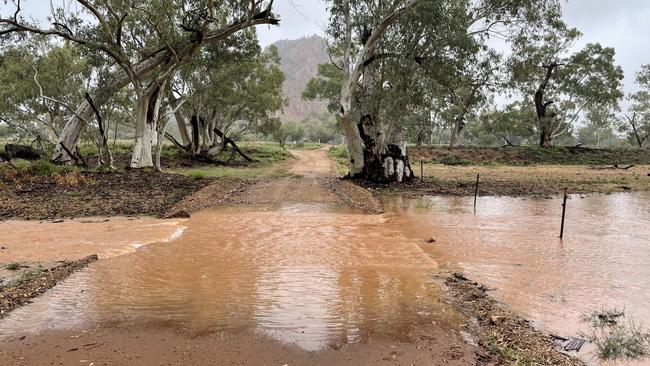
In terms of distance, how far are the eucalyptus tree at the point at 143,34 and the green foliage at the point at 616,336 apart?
1596cm

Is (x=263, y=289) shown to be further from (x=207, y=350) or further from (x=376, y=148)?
(x=376, y=148)

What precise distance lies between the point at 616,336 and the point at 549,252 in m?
4.21

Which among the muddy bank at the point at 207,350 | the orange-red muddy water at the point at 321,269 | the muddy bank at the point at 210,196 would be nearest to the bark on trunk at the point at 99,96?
the muddy bank at the point at 210,196

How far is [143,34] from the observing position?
2252 centimetres

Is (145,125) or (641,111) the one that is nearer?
(145,125)

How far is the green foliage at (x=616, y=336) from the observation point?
447cm

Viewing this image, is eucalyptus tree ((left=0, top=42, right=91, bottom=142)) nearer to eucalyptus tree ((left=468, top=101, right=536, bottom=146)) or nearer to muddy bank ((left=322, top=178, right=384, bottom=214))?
muddy bank ((left=322, top=178, right=384, bottom=214))

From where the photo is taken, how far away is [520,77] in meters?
21.8

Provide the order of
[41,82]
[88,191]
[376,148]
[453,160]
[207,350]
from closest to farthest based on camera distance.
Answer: [207,350]
[88,191]
[376,148]
[41,82]
[453,160]

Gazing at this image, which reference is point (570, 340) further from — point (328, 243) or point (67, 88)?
point (67, 88)

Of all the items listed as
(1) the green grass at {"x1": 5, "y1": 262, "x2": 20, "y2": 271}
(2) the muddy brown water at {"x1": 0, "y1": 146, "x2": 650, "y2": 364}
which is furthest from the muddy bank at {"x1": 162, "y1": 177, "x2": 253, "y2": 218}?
(1) the green grass at {"x1": 5, "y1": 262, "x2": 20, "y2": 271}

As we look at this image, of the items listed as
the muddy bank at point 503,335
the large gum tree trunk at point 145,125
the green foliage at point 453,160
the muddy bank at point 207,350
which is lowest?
the muddy bank at point 207,350

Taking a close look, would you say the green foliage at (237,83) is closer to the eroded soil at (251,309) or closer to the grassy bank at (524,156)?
the grassy bank at (524,156)

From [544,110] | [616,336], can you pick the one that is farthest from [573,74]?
[616,336]
